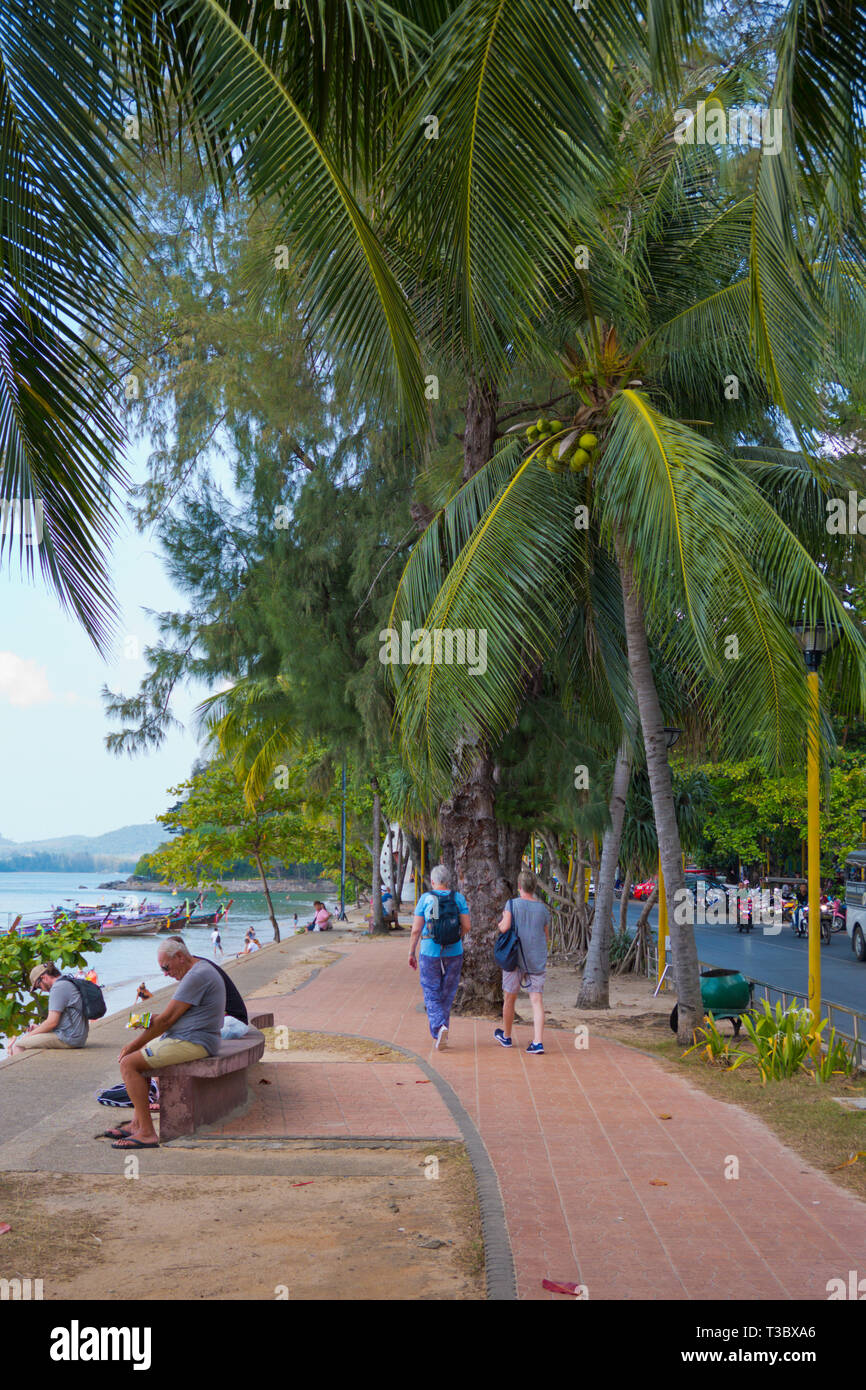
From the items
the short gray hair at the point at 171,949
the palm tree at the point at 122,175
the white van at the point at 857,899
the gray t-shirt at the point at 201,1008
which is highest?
the palm tree at the point at 122,175

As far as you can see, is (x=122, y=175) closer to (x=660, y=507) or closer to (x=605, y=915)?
(x=660, y=507)

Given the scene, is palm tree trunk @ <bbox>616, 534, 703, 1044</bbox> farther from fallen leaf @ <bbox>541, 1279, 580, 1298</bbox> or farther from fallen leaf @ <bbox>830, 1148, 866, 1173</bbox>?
fallen leaf @ <bbox>541, 1279, 580, 1298</bbox>

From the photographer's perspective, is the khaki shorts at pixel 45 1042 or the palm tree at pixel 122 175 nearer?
the palm tree at pixel 122 175

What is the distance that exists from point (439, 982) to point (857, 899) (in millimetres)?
22597

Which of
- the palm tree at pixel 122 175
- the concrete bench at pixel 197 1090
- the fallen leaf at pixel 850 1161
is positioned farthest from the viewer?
the concrete bench at pixel 197 1090

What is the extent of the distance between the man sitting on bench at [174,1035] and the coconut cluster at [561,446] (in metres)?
5.91

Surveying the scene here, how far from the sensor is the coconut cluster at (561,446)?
1142 cm

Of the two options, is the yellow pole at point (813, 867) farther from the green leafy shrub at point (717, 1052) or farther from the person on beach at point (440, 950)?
the person on beach at point (440, 950)

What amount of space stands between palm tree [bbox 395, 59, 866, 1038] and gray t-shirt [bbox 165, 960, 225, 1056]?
292cm

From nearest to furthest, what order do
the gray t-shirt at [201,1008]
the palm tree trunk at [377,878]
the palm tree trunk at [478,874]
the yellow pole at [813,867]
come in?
the gray t-shirt at [201,1008], the yellow pole at [813,867], the palm tree trunk at [478,874], the palm tree trunk at [377,878]

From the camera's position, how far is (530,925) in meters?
11.5

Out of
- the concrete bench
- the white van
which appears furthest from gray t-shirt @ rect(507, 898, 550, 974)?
the white van

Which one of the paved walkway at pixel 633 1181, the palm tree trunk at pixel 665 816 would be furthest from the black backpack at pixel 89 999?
the palm tree trunk at pixel 665 816

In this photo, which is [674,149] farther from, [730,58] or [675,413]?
[675,413]
